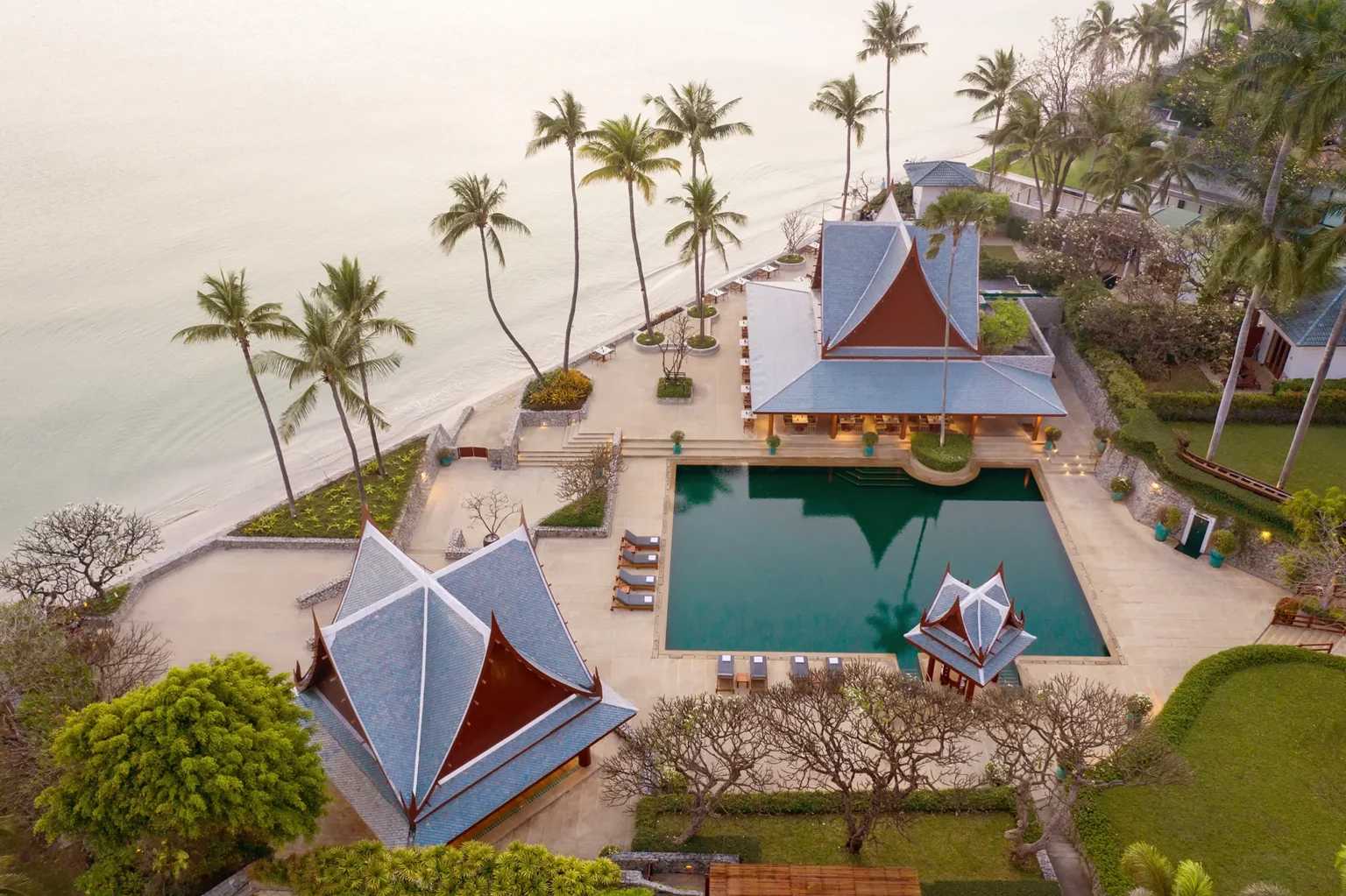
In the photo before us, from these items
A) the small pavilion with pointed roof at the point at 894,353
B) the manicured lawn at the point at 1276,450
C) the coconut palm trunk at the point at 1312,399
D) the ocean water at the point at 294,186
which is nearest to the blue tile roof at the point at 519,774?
the small pavilion with pointed roof at the point at 894,353

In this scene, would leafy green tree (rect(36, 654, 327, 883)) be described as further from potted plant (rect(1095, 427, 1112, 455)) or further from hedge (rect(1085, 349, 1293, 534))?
potted plant (rect(1095, 427, 1112, 455))

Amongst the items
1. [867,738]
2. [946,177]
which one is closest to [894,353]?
[946,177]

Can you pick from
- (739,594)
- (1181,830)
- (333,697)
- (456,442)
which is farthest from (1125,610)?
(456,442)

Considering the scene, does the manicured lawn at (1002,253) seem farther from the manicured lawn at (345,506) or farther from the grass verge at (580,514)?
the manicured lawn at (345,506)

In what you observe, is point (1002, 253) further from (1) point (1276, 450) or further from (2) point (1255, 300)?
(2) point (1255, 300)

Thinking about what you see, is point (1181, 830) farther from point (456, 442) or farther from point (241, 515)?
point (241, 515)
